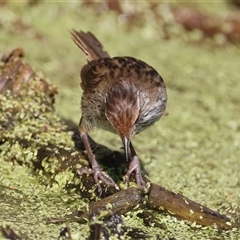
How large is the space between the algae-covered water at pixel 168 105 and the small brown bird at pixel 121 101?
0.45 m

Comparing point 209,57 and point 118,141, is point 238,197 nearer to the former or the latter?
point 118,141

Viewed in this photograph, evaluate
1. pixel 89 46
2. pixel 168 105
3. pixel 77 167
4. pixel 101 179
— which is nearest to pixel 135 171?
pixel 101 179

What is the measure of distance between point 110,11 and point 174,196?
5.43 metres

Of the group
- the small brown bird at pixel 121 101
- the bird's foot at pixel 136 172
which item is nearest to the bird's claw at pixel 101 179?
the small brown bird at pixel 121 101

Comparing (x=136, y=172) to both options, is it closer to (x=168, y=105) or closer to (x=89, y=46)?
(x=89, y=46)

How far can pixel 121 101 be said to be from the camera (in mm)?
4555

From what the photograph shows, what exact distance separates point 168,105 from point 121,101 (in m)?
2.65

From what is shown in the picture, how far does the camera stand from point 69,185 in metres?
4.65

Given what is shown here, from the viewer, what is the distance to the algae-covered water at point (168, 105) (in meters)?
4.30

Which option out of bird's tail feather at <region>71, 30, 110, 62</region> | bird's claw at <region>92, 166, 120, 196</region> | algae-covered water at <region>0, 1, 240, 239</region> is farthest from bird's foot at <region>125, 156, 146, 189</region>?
bird's tail feather at <region>71, 30, 110, 62</region>

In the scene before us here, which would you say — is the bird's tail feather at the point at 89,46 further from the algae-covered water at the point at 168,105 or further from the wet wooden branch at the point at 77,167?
the algae-covered water at the point at 168,105

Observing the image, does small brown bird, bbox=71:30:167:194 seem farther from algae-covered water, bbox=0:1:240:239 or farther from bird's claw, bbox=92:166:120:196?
algae-covered water, bbox=0:1:240:239

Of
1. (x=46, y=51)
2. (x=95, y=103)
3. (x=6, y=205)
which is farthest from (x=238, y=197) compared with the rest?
(x=46, y=51)

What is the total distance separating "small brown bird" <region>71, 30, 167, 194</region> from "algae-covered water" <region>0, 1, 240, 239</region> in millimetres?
452
